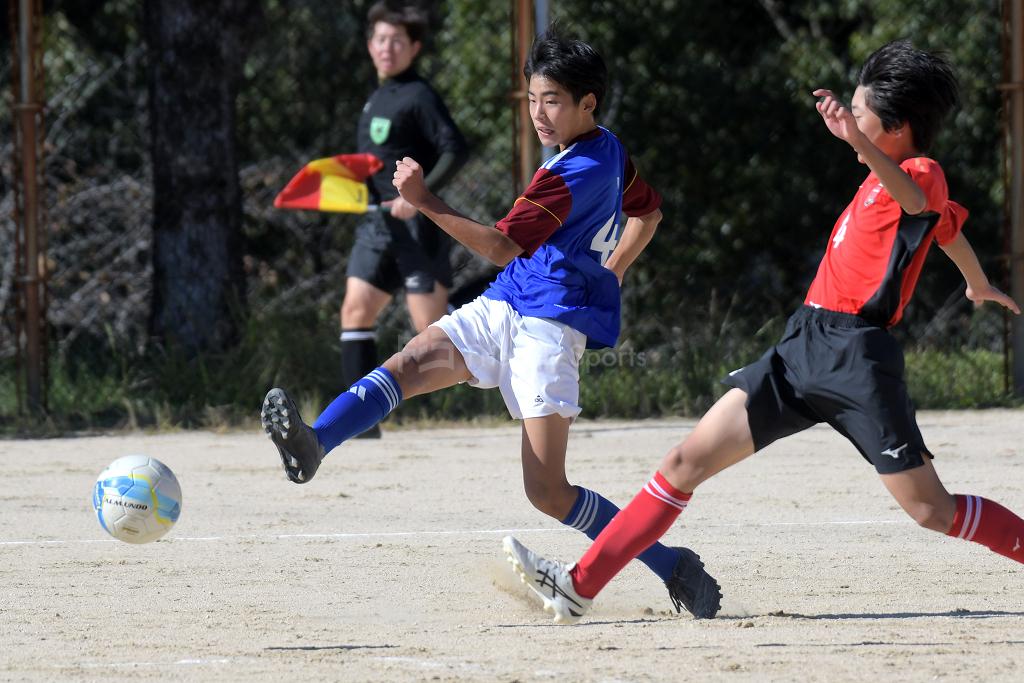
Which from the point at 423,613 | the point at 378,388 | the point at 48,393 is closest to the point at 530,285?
the point at 378,388

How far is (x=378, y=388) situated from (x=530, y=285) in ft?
1.71

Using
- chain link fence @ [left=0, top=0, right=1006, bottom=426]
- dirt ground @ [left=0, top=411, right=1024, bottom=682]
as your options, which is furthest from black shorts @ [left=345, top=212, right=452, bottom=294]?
chain link fence @ [left=0, top=0, right=1006, bottom=426]

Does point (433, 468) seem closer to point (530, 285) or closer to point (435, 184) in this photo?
point (435, 184)

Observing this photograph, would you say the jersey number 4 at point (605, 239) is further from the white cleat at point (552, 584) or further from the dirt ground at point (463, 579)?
the dirt ground at point (463, 579)

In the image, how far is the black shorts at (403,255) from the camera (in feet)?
26.8

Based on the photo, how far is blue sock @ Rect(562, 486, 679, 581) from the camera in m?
4.68

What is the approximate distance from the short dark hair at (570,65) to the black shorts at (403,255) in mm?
3618

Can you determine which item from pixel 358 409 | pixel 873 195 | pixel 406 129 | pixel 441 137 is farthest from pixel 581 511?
pixel 406 129

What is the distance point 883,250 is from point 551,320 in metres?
0.93

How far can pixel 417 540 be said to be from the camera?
5875 millimetres

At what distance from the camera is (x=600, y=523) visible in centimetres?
473

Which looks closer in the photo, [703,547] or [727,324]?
[703,547]

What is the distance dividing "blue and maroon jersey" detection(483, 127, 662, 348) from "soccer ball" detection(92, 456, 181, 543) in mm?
1100

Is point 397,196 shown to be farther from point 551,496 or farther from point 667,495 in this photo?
point 667,495
